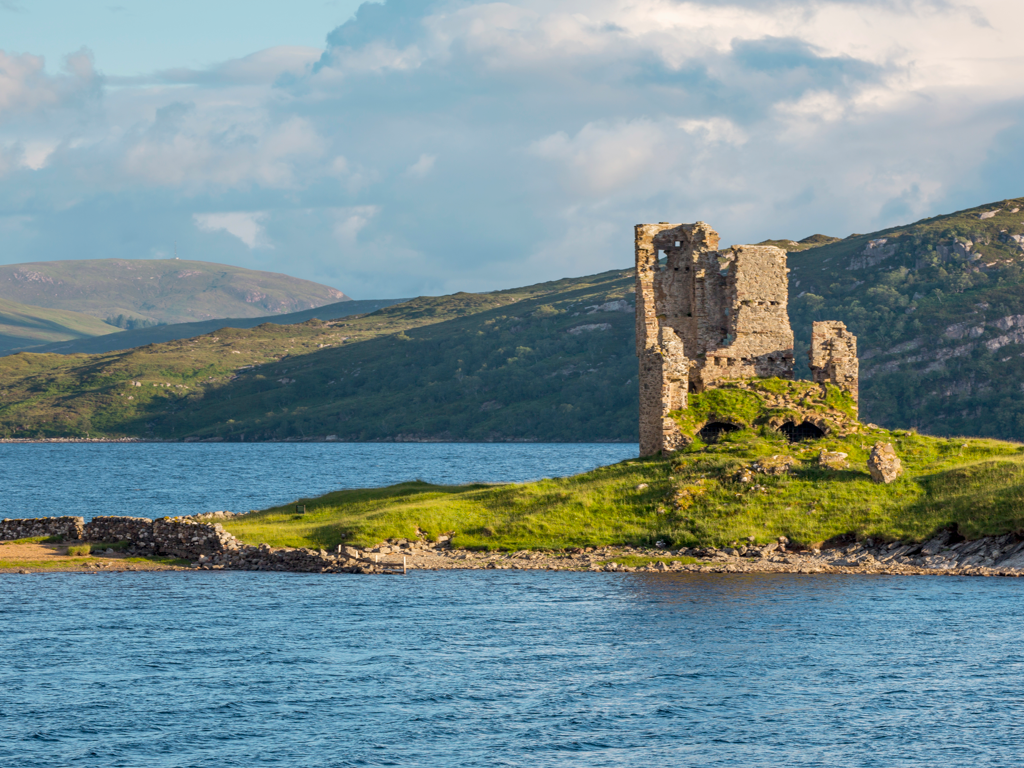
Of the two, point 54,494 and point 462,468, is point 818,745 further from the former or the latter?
point 462,468

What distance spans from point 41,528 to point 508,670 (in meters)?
33.2

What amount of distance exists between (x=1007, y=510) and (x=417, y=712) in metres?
27.7

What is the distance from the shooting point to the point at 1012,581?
1603 inches

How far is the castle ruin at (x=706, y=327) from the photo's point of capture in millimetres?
56938

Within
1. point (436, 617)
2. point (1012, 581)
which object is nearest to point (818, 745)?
point (436, 617)

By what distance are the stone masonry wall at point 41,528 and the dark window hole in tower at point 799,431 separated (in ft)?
114

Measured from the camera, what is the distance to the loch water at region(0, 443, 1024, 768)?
78.0ft

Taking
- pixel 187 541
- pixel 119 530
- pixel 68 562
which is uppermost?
pixel 119 530

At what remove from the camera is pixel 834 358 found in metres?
60.0

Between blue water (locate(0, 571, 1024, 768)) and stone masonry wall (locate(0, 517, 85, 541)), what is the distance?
9703 mm

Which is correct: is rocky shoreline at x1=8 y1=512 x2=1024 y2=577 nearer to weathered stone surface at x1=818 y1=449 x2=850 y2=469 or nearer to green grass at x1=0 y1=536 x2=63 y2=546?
green grass at x1=0 y1=536 x2=63 y2=546

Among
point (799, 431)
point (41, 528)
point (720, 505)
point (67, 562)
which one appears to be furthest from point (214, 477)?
point (720, 505)

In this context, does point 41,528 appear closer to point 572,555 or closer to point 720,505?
point 572,555

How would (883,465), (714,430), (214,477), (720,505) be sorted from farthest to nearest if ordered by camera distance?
(214,477)
(714,430)
(883,465)
(720,505)
